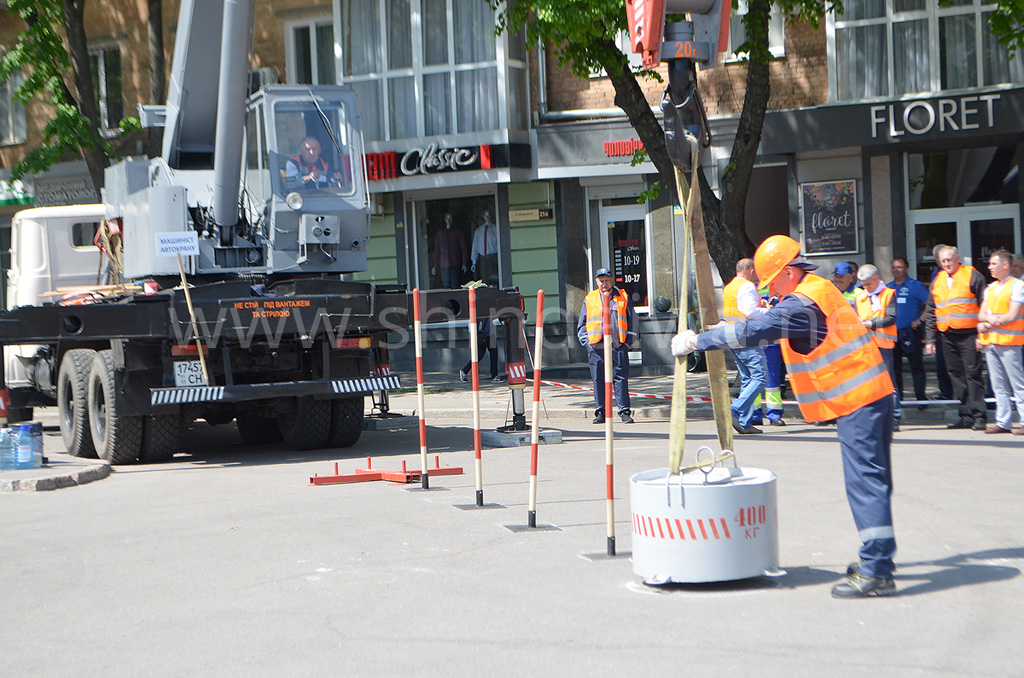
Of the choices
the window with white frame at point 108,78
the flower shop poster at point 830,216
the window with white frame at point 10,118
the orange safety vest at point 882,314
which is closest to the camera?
the orange safety vest at point 882,314

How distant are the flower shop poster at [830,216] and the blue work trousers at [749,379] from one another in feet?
25.6

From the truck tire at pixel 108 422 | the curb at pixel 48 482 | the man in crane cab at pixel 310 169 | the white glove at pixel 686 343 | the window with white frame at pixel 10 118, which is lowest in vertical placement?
the curb at pixel 48 482

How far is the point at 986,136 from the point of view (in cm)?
1842

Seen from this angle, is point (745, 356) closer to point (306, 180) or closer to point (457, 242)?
point (306, 180)

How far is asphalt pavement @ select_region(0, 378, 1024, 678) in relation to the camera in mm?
4887

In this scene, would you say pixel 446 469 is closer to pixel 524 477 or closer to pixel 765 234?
pixel 524 477

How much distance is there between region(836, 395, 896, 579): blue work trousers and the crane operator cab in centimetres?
689

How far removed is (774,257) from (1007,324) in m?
6.58

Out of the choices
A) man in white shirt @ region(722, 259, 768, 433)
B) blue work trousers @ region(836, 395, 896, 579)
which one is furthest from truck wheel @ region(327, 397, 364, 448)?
blue work trousers @ region(836, 395, 896, 579)

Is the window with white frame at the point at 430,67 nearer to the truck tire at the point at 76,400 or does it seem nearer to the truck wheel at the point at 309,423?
the truck tire at the point at 76,400

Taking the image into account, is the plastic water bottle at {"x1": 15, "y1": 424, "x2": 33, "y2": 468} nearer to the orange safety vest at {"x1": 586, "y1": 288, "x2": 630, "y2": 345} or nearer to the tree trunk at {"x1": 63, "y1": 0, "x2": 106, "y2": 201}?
the orange safety vest at {"x1": 586, "y1": 288, "x2": 630, "y2": 345}

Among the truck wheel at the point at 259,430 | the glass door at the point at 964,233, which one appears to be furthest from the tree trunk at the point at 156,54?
the glass door at the point at 964,233

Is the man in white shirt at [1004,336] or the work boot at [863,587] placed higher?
the man in white shirt at [1004,336]

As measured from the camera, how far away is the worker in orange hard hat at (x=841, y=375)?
5.66m
